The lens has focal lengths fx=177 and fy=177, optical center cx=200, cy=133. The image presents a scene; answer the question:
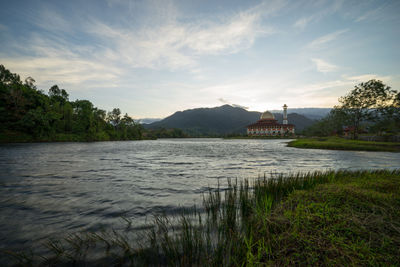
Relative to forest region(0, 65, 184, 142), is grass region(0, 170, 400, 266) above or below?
below

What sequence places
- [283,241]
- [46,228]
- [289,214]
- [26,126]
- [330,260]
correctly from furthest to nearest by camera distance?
[26,126]
[46,228]
[289,214]
[283,241]
[330,260]

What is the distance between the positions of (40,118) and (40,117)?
1.52 ft

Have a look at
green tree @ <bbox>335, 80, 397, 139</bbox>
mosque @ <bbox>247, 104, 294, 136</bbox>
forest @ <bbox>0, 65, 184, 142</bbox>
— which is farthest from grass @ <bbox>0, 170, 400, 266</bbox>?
mosque @ <bbox>247, 104, 294, 136</bbox>

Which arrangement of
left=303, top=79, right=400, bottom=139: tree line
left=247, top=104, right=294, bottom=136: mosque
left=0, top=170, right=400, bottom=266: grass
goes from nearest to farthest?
left=0, top=170, right=400, bottom=266: grass → left=303, top=79, right=400, bottom=139: tree line → left=247, top=104, right=294, bottom=136: mosque

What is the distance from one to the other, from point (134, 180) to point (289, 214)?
36.9 feet

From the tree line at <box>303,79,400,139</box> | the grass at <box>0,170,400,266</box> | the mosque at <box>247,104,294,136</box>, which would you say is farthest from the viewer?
the mosque at <box>247,104,294,136</box>

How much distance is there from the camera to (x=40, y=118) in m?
65.8

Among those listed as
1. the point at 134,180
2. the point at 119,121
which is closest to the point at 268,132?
the point at 119,121

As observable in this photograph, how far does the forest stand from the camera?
65.1 meters

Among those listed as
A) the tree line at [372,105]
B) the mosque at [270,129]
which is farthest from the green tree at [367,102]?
the mosque at [270,129]

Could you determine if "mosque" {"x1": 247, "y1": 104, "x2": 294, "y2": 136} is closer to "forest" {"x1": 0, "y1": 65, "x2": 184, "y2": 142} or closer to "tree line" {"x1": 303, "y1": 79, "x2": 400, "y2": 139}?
"tree line" {"x1": 303, "y1": 79, "x2": 400, "y2": 139}

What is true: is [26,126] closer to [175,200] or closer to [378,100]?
[175,200]

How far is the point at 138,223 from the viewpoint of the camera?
256 inches

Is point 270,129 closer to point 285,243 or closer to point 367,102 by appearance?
point 367,102
